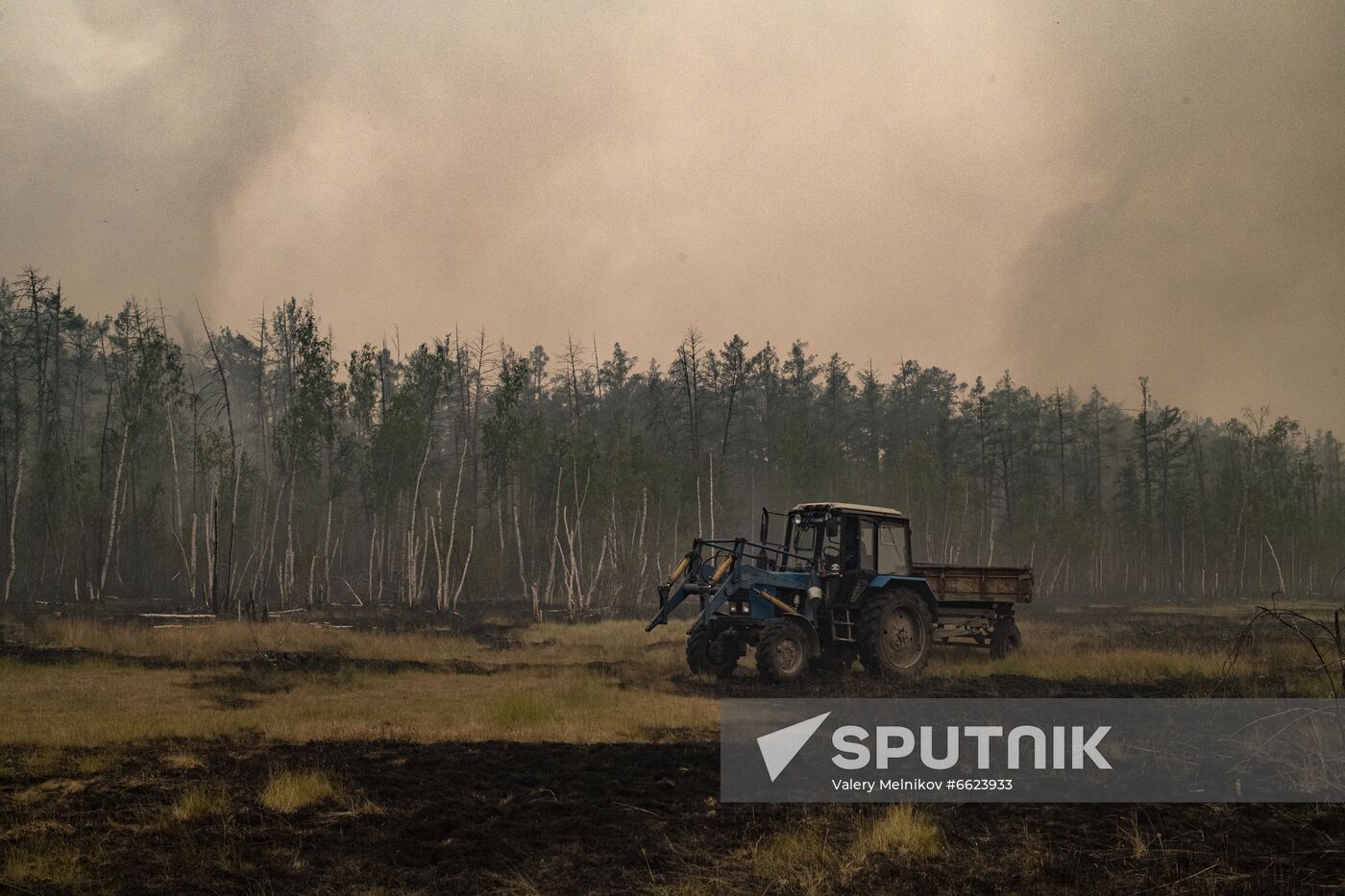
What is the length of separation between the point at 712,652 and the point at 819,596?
7.23 feet

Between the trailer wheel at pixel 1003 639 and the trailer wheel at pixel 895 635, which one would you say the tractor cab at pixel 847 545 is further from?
the trailer wheel at pixel 1003 639

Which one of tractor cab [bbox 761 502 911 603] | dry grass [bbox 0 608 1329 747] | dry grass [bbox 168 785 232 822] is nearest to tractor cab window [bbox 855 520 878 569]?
tractor cab [bbox 761 502 911 603]

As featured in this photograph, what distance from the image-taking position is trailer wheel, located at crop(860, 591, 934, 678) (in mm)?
15906

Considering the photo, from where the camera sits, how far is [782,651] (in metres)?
15.0

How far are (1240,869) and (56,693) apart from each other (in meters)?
16.3

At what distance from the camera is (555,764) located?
9.80m

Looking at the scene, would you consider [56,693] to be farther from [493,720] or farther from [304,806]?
[304,806]

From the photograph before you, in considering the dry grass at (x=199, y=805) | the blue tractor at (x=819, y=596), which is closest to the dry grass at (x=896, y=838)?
the dry grass at (x=199, y=805)

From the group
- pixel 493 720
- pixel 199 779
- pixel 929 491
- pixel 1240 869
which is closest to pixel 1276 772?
pixel 1240 869

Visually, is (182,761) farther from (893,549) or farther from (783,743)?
(893,549)

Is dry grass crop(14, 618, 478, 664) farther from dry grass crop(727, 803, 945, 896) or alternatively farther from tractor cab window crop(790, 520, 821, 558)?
dry grass crop(727, 803, 945, 896)

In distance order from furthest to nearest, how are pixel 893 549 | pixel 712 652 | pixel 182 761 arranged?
pixel 893 549 < pixel 712 652 < pixel 182 761

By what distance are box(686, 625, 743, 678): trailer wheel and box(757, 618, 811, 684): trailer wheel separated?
1114 millimetres

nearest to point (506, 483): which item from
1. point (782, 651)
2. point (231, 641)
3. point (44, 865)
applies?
point (231, 641)
